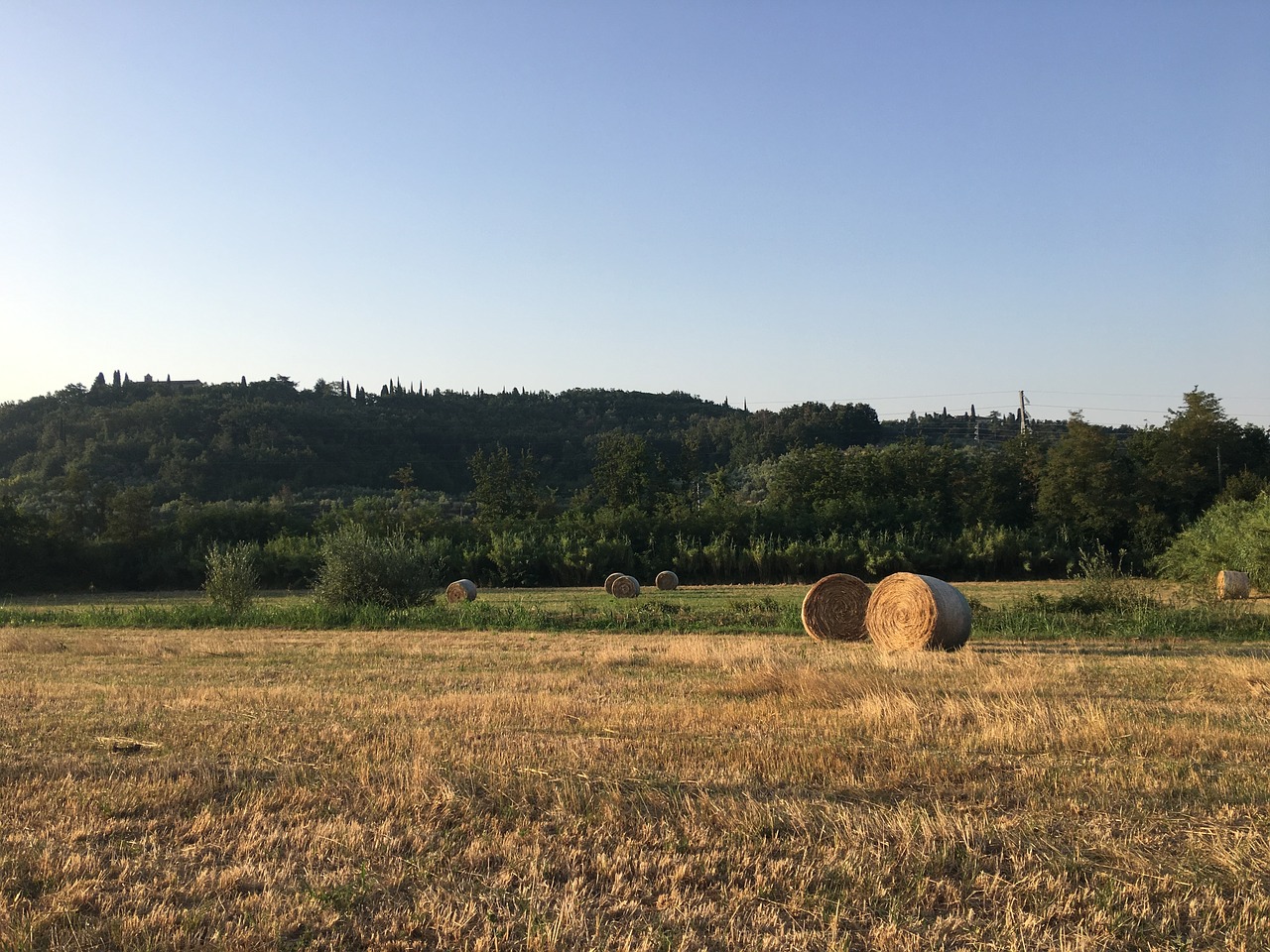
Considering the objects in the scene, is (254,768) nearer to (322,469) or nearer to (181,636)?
(181,636)

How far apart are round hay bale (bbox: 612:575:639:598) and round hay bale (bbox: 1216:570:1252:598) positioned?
2048 centimetres

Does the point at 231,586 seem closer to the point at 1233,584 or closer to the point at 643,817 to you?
the point at 643,817

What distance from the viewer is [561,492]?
3263 inches

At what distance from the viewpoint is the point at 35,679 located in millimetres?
12766

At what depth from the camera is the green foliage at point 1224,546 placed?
36.4 m

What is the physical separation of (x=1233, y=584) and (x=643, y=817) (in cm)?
3445

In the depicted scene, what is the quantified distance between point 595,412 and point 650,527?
5123 cm

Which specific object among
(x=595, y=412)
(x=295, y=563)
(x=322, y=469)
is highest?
(x=595, y=412)

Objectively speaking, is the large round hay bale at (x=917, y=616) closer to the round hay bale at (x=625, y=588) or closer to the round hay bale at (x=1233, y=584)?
the round hay bale at (x=1233, y=584)

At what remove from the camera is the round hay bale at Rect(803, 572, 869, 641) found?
1944 centimetres

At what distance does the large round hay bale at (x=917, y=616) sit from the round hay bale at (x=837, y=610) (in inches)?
77.9

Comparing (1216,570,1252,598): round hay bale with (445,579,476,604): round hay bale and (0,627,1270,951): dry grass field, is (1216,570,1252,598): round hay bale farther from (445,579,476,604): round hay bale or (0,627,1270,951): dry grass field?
(445,579,476,604): round hay bale

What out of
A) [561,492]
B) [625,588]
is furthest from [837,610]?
[561,492]

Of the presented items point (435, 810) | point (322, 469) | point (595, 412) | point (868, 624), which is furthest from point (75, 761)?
point (595, 412)
